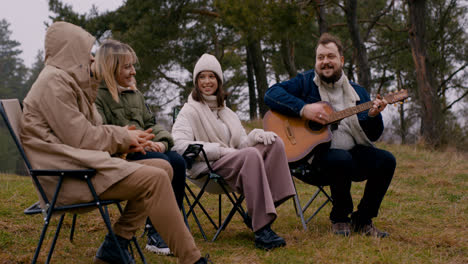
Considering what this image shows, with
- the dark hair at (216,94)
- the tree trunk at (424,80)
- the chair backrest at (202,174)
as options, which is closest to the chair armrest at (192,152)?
the chair backrest at (202,174)

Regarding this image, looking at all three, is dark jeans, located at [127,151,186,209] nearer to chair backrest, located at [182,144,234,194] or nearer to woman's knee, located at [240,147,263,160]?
chair backrest, located at [182,144,234,194]

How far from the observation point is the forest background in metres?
11.3

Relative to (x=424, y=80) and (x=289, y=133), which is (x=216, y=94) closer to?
(x=289, y=133)

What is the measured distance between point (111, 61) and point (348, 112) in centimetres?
189

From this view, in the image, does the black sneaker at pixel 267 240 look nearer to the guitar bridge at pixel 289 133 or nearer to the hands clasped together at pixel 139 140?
the guitar bridge at pixel 289 133

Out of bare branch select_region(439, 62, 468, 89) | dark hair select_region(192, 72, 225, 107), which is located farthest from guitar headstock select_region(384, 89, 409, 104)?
bare branch select_region(439, 62, 468, 89)

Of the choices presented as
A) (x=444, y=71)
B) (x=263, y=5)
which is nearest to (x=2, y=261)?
(x=263, y=5)

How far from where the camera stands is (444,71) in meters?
18.2

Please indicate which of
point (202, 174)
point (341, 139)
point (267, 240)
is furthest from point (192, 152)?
point (341, 139)

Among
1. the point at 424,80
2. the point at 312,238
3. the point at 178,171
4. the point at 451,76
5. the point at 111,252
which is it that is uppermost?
the point at 451,76

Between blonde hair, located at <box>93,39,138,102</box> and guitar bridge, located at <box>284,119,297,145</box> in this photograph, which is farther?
guitar bridge, located at <box>284,119,297,145</box>

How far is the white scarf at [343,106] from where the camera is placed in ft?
12.8

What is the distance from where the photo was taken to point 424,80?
11555 mm

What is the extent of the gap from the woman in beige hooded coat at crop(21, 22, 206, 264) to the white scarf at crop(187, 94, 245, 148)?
3.79 feet
